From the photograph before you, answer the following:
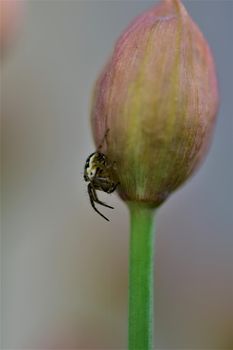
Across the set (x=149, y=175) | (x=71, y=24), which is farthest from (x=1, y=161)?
(x=149, y=175)

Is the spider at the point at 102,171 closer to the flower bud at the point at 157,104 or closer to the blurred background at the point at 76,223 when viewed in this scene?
the flower bud at the point at 157,104

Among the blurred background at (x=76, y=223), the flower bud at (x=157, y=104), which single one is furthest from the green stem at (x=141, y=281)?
the blurred background at (x=76, y=223)

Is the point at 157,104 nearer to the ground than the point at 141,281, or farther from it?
farther from it

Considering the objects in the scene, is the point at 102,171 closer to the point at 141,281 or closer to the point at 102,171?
the point at 102,171

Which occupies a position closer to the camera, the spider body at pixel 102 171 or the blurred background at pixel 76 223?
the spider body at pixel 102 171

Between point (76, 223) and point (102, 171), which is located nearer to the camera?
point (102, 171)

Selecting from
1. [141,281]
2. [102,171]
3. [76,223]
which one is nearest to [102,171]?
[102,171]

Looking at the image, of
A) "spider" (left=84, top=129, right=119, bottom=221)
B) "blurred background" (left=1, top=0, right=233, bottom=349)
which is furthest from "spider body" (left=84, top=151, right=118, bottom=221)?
"blurred background" (left=1, top=0, right=233, bottom=349)
